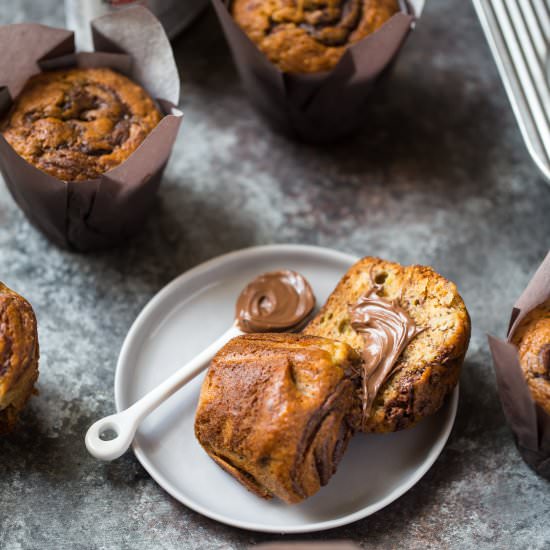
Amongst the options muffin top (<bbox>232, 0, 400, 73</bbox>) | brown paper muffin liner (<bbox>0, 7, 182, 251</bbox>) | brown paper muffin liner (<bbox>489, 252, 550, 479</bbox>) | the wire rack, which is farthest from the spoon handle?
the wire rack

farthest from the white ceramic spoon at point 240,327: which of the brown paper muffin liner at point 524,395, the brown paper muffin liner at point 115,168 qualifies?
the brown paper muffin liner at point 524,395

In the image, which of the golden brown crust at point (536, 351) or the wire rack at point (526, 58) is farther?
the wire rack at point (526, 58)

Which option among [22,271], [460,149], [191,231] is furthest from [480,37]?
[22,271]

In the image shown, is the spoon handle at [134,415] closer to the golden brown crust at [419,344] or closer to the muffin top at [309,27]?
the golden brown crust at [419,344]

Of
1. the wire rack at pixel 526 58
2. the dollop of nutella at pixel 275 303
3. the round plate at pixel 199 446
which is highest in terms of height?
the wire rack at pixel 526 58

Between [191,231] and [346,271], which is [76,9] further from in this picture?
[346,271]

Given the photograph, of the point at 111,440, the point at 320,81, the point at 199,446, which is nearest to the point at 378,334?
the point at 199,446
